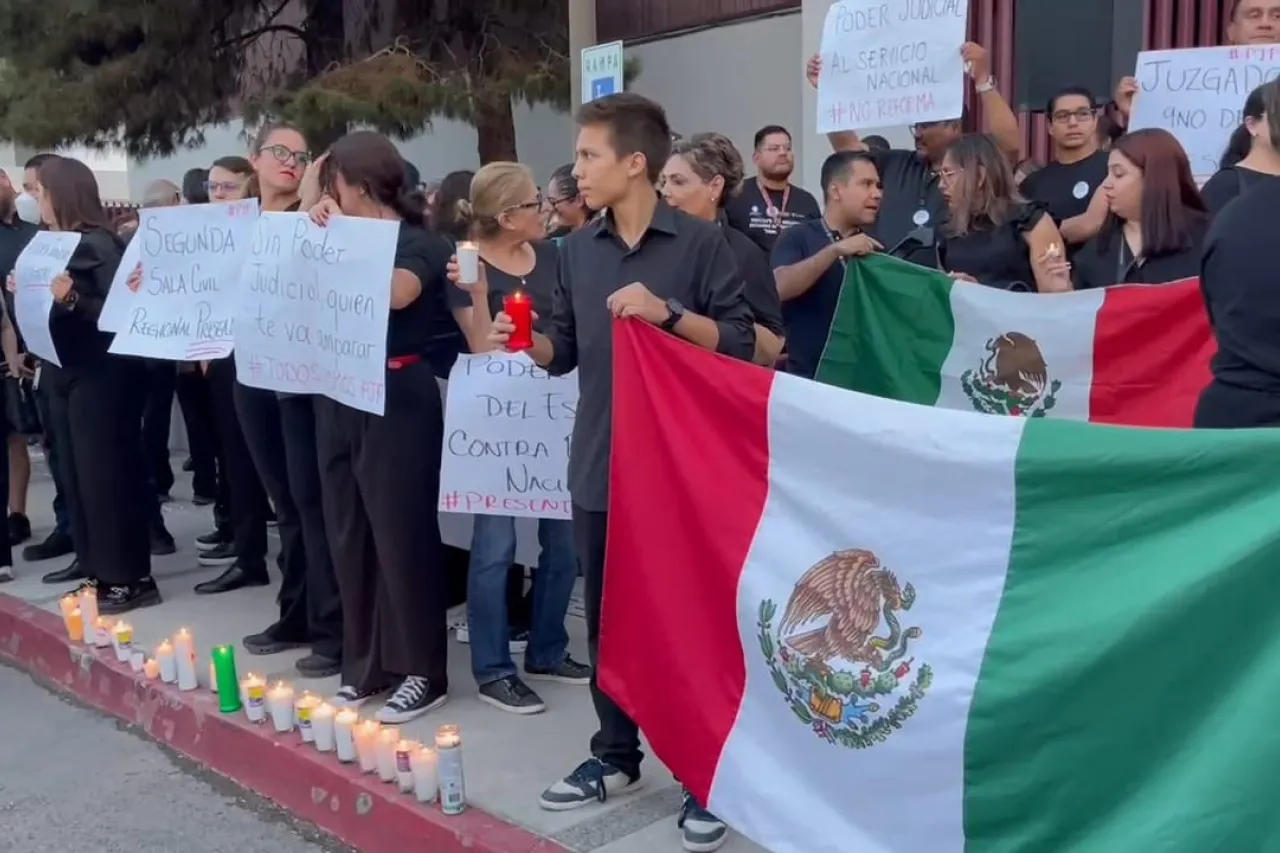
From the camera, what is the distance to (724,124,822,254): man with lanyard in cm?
591

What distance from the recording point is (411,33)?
11000 millimetres

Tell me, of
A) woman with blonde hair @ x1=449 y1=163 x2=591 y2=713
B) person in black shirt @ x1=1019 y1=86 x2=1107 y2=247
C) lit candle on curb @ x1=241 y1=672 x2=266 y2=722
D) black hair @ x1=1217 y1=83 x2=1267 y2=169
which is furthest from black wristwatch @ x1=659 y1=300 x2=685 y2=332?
person in black shirt @ x1=1019 y1=86 x2=1107 y2=247

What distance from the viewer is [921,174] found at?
564 cm

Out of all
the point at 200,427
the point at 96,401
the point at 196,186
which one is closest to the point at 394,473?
the point at 96,401

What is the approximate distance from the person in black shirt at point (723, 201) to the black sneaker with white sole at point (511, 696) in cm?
144

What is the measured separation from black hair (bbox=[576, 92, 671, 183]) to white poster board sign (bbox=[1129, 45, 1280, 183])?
97.8 inches

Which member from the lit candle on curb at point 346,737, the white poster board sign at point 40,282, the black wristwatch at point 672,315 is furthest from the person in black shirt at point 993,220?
the white poster board sign at point 40,282

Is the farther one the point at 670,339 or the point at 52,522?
the point at 52,522

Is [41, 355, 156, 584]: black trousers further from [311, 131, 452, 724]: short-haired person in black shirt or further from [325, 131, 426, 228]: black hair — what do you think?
[325, 131, 426, 228]: black hair

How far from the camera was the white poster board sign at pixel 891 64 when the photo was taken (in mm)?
5055

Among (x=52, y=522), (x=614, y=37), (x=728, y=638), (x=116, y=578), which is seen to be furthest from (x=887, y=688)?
(x=614, y=37)

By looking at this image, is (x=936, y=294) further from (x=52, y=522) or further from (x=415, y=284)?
(x=52, y=522)

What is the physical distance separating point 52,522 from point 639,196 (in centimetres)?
562

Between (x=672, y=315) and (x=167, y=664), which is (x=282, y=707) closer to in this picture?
(x=167, y=664)
